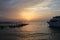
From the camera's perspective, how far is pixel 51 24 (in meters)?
83.4

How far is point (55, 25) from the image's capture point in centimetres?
8000

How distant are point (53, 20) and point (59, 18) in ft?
10.8

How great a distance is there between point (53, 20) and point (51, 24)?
2.52 meters

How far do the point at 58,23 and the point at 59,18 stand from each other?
366cm

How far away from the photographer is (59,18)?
80812mm

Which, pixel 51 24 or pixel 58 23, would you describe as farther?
pixel 51 24

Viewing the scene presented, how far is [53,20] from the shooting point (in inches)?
3238

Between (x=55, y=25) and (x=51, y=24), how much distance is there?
3777 mm

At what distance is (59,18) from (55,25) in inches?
162

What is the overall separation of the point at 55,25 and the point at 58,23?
2.34 meters

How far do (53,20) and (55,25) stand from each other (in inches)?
134

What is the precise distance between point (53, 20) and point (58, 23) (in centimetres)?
462
